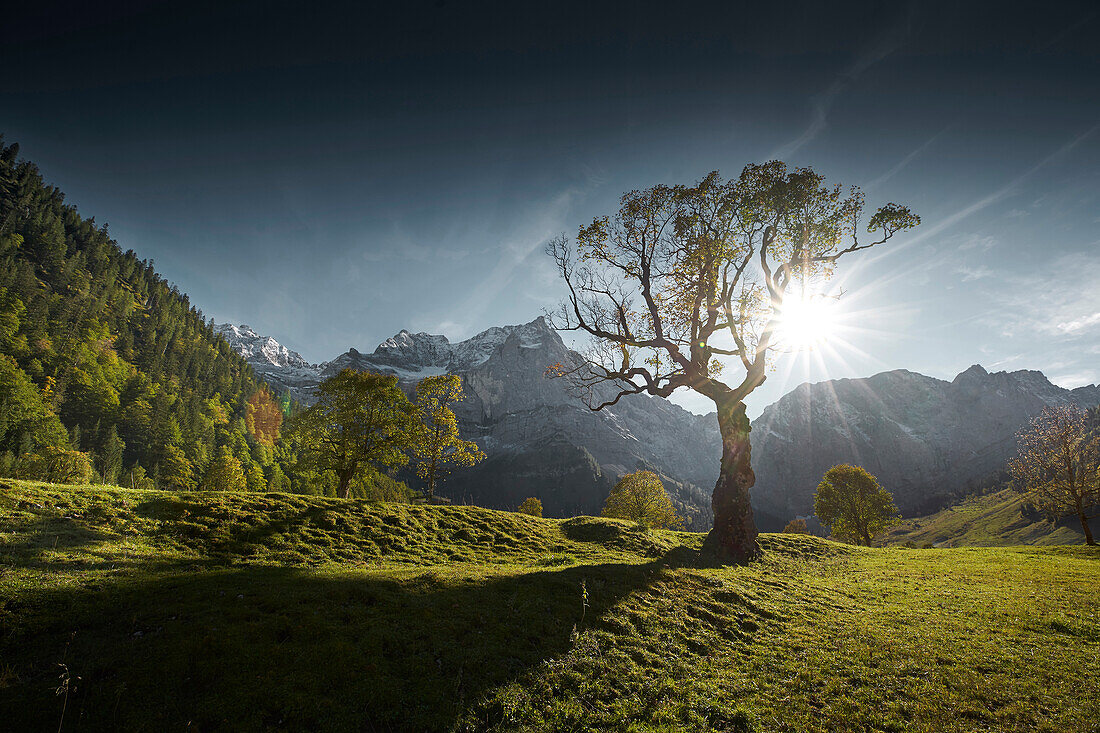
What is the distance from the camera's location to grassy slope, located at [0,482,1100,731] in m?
7.49

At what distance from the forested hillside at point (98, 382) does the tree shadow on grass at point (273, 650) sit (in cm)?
6875

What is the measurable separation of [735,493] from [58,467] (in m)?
102

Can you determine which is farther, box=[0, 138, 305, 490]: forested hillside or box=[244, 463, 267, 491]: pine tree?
box=[244, 463, 267, 491]: pine tree

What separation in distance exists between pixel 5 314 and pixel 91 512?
169 meters

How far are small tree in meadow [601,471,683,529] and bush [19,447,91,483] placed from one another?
294 ft

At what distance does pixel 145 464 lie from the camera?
118 m

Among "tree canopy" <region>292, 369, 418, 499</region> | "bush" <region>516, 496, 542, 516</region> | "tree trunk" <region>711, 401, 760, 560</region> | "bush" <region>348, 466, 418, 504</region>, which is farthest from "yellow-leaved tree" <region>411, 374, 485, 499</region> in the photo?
"bush" <region>348, 466, 418, 504</region>

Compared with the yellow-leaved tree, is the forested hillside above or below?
above

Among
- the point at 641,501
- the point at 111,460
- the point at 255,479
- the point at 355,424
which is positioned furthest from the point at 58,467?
the point at 641,501

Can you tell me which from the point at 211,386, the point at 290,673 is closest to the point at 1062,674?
the point at 290,673

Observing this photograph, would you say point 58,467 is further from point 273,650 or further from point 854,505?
point 854,505

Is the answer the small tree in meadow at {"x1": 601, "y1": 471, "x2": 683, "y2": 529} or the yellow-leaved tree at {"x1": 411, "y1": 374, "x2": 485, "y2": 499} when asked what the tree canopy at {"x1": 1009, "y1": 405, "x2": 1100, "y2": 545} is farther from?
the yellow-leaved tree at {"x1": 411, "y1": 374, "x2": 485, "y2": 499}

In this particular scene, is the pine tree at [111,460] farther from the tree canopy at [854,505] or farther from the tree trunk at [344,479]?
the tree canopy at [854,505]

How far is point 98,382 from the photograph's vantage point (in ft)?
397
